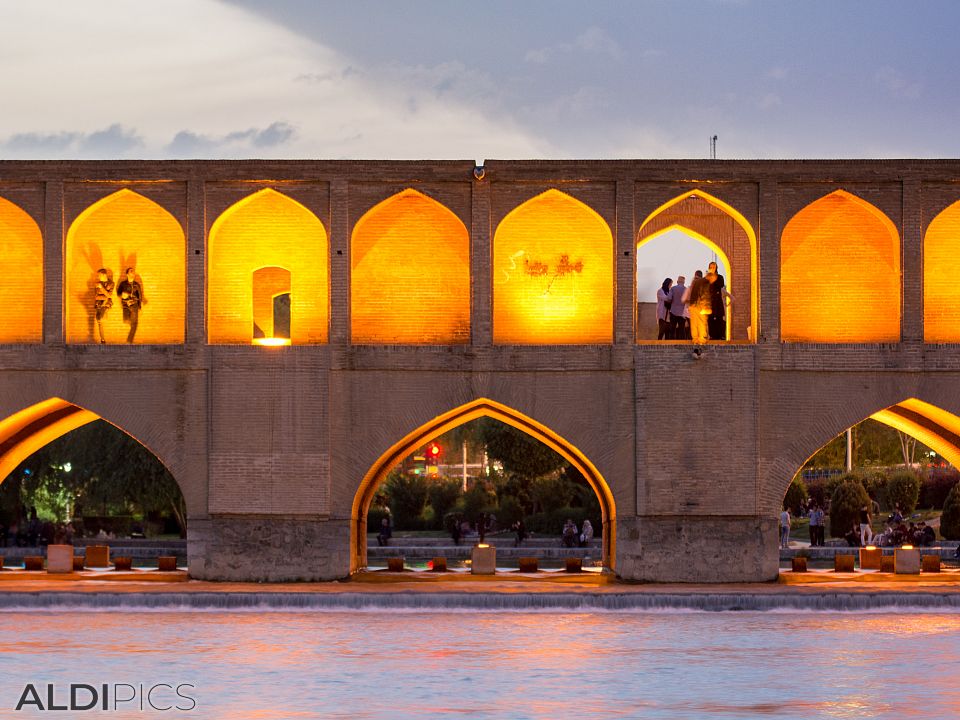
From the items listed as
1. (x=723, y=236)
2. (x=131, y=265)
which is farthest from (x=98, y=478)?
(x=723, y=236)

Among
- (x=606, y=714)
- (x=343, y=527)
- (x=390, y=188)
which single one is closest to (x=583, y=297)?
(x=390, y=188)

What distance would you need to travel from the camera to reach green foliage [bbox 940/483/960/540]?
2877 centimetres

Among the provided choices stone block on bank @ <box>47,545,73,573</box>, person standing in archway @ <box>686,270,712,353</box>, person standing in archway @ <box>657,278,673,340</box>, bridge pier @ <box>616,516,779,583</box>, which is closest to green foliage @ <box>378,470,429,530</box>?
stone block on bank @ <box>47,545,73,573</box>

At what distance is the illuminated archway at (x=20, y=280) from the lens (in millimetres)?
19688

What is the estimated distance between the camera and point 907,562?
64.1 feet

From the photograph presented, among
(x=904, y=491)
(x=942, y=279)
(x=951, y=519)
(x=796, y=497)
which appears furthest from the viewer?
(x=796, y=497)

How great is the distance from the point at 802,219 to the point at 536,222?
3.20 m

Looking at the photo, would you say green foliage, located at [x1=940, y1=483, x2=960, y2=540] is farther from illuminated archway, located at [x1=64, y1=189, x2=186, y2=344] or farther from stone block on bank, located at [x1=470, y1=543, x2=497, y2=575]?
illuminated archway, located at [x1=64, y1=189, x2=186, y2=344]

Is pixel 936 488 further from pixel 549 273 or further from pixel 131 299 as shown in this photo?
pixel 131 299

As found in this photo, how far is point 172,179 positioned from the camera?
18.9m

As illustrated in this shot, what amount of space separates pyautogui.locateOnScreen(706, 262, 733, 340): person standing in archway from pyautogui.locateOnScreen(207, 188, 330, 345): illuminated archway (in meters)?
4.50

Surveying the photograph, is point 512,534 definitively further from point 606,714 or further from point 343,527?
point 606,714

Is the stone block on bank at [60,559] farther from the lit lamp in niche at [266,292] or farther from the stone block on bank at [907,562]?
the stone block on bank at [907,562]

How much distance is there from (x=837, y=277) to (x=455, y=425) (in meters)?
4.89
